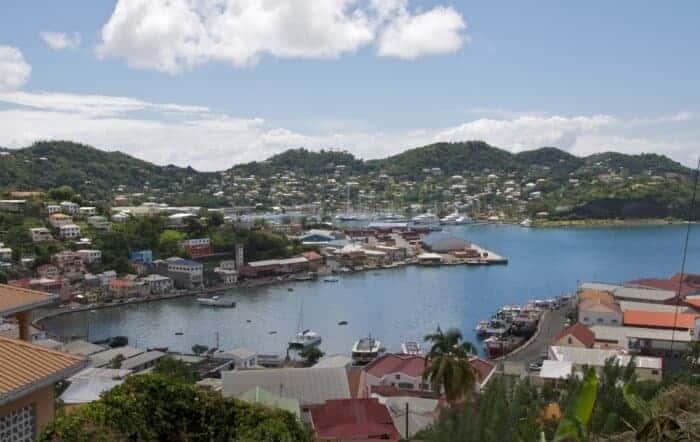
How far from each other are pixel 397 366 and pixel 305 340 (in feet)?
12.9

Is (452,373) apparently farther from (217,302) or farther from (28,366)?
(217,302)

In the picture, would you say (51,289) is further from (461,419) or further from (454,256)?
(461,419)

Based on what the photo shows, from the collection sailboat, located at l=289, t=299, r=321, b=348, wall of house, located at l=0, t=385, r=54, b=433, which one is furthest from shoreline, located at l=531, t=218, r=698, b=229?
wall of house, located at l=0, t=385, r=54, b=433

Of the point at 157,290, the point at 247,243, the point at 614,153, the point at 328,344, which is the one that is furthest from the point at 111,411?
the point at 614,153

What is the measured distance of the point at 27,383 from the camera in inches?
62.3

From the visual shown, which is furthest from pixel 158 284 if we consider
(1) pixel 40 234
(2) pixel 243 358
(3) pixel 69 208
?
(2) pixel 243 358

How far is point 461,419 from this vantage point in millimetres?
3262

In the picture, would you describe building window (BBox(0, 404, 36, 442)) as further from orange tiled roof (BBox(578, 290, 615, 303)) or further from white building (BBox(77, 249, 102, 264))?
white building (BBox(77, 249, 102, 264))


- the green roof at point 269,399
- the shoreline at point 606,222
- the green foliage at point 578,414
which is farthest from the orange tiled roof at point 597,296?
the shoreline at point 606,222

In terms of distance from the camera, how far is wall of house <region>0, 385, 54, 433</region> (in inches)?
63.8

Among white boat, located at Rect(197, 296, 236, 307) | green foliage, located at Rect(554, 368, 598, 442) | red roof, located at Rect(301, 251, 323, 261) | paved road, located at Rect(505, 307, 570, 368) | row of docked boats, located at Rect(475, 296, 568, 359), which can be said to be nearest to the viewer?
green foliage, located at Rect(554, 368, 598, 442)

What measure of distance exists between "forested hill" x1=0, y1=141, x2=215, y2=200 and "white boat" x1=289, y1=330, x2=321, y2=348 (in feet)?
77.3

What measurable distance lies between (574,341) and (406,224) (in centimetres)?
2216

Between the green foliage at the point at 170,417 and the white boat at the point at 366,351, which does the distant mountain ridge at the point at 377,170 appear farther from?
the green foliage at the point at 170,417
